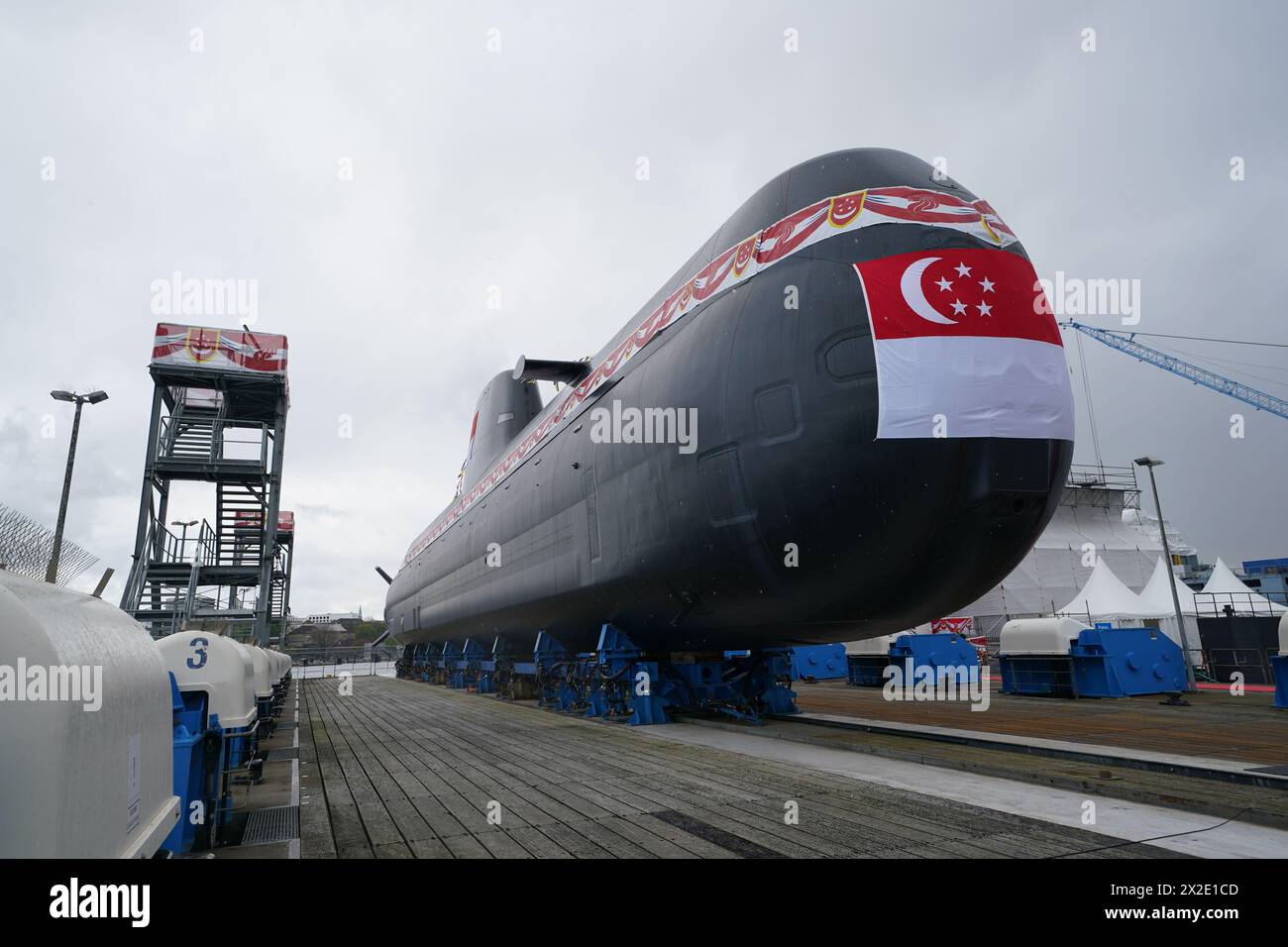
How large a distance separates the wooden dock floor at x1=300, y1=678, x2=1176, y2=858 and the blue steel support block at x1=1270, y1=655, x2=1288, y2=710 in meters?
9.41

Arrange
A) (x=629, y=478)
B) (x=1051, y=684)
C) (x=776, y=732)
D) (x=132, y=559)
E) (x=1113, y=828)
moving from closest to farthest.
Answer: (x=1113, y=828), (x=776, y=732), (x=629, y=478), (x=1051, y=684), (x=132, y=559)

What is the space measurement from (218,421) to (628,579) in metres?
24.5

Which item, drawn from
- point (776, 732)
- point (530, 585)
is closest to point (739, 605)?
point (776, 732)

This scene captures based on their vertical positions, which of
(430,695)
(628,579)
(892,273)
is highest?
(892,273)

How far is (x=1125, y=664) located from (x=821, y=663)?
38.5 ft

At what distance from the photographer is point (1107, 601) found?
2595 centimetres

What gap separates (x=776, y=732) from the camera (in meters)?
10.7

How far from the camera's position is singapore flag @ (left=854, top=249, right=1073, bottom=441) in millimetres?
7422

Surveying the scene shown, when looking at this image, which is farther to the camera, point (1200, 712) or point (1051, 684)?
point (1051, 684)

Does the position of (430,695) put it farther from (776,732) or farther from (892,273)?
(892,273)

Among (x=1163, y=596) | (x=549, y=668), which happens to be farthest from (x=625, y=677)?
(x=1163, y=596)

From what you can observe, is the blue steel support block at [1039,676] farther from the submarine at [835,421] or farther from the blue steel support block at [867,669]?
the submarine at [835,421]

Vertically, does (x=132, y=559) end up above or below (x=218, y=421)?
below

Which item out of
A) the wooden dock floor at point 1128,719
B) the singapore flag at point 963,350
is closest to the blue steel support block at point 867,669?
the wooden dock floor at point 1128,719
